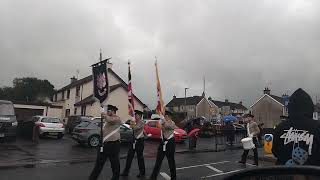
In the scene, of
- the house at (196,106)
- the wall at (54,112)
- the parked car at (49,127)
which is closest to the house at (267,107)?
the house at (196,106)

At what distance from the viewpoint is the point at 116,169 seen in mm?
10688

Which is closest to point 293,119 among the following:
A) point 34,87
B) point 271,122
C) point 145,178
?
point 145,178

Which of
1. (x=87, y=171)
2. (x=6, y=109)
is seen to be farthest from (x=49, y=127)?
(x=87, y=171)

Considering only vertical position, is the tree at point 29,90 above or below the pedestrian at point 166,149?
above

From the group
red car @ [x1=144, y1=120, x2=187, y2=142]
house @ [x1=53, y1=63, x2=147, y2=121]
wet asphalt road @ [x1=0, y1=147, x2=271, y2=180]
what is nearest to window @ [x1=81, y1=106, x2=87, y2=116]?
house @ [x1=53, y1=63, x2=147, y2=121]

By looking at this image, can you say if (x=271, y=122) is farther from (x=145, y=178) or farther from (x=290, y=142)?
(x=290, y=142)

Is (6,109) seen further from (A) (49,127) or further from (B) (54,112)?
(B) (54,112)

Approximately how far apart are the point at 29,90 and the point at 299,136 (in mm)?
88822

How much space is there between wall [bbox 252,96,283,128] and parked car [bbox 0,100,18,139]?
64769 mm

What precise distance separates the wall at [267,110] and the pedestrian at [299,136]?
257 feet

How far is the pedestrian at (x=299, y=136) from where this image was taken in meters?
4.97

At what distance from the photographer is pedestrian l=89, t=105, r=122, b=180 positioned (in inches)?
415

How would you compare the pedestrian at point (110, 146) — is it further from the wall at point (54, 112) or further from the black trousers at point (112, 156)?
the wall at point (54, 112)

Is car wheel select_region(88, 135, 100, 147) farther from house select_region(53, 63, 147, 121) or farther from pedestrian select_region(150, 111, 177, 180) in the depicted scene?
house select_region(53, 63, 147, 121)
